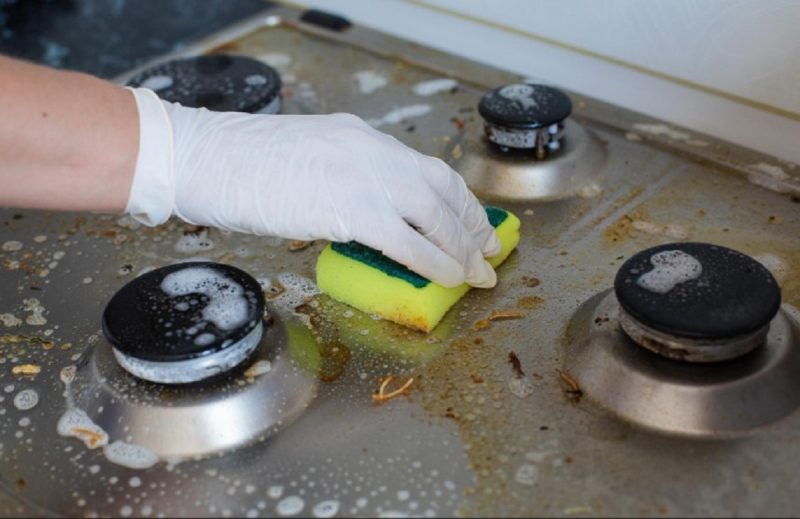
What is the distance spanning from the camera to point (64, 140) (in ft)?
3.51

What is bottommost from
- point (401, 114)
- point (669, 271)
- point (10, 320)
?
point (10, 320)

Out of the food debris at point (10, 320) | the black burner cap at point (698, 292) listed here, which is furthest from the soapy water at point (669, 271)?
the food debris at point (10, 320)

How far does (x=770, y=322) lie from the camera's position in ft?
3.38

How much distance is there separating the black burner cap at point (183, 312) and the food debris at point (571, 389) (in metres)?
0.36

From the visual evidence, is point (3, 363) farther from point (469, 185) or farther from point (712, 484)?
point (712, 484)

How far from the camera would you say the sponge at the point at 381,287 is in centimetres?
114

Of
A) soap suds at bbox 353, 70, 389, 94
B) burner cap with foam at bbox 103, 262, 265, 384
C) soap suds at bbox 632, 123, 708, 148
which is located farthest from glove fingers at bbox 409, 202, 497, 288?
soap suds at bbox 353, 70, 389, 94

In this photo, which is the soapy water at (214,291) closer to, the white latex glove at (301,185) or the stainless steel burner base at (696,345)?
the white latex glove at (301,185)

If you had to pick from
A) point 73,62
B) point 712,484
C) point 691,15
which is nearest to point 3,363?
point 712,484

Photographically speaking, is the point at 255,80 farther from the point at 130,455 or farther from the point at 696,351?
the point at 696,351

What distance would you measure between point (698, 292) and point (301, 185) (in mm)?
482

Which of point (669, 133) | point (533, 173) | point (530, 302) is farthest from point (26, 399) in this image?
point (669, 133)

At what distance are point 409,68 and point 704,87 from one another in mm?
542

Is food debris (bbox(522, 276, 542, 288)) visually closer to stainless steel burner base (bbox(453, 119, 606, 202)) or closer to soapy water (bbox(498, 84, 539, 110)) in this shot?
stainless steel burner base (bbox(453, 119, 606, 202))
